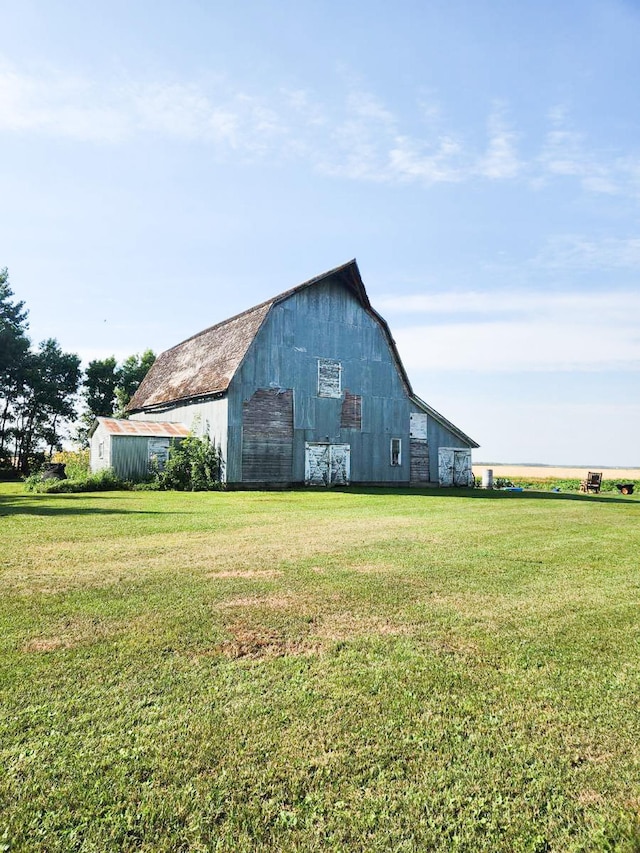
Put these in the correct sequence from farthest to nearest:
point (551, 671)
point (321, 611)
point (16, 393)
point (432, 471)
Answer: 1. point (16, 393)
2. point (432, 471)
3. point (321, 611)
4. point (551, 671)

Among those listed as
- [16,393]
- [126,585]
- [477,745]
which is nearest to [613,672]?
[477,745]

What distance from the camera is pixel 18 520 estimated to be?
1172cm

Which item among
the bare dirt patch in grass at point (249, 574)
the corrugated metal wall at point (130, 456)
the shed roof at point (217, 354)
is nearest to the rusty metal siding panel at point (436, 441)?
the shed roof at point (217, 354)

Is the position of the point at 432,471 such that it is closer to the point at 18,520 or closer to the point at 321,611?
the point at 18,520

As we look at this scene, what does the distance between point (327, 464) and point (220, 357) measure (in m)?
7.48

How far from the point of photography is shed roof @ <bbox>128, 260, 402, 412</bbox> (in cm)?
2630

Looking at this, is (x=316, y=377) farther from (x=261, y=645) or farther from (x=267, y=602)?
(x=261, y=645)

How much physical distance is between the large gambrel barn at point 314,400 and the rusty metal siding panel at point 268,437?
46mm

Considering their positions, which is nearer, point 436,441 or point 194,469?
point 194,469

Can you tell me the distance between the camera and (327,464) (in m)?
27.4

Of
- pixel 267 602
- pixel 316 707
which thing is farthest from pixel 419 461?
pixel 316 707

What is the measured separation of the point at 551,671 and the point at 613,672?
438 mm

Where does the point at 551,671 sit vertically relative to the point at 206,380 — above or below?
below

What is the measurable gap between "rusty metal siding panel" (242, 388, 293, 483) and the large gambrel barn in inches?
1.8
